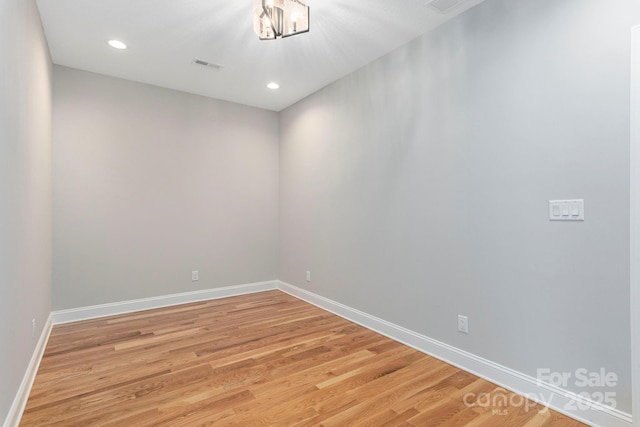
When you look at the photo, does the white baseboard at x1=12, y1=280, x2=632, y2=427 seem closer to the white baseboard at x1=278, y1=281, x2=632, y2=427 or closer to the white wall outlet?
the white baseboard at x1=278, y1=281, x2=632, y2=427

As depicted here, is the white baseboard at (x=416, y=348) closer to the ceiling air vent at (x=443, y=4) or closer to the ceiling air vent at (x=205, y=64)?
the ceiling air vent at (x=443, y=4)

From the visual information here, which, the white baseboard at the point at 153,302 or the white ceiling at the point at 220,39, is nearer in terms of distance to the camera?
the white ceiling at the point at 220,39

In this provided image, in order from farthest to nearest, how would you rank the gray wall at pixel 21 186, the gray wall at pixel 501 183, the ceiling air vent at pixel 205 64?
1. the ceiling air vent at pixel 205 64
2. the gray wall at pixel 501 183
3. the gray wall at pixel 21 186

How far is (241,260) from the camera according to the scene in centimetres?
452

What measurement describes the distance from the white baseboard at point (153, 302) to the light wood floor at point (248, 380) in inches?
7.4

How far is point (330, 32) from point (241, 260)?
3.15 metres

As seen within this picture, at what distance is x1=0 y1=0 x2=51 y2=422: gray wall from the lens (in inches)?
62.3

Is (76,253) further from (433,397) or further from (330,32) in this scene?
(433,397)

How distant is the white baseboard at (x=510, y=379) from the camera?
1731 mm

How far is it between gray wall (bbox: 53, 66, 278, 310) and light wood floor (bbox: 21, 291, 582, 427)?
0.67m

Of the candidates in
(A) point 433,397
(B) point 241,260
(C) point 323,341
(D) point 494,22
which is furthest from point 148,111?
(A) point 433,397

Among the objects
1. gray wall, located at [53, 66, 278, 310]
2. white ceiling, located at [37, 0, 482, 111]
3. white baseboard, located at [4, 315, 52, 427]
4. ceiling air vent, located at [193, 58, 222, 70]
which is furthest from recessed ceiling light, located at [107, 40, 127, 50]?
white baseboard, located at [4, 315, 52, 427]

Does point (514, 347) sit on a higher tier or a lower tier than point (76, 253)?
Answer: lower

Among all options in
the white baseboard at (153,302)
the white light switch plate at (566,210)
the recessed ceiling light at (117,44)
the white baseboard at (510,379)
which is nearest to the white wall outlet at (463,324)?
the white baseboard at (510,379)
